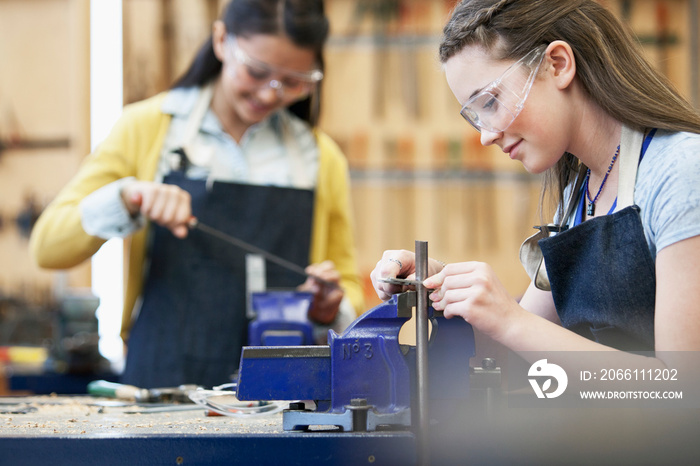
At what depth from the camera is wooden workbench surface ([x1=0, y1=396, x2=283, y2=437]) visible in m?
1.00

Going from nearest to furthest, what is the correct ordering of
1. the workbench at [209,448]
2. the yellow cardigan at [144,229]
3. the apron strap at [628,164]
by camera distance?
the workbench at [209,448]
the apron strap at [628,164]
the yellow cardigan at [144,229]

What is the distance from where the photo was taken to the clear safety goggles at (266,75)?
210 cm

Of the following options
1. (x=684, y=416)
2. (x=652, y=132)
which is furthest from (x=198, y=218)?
(x=684, y=416)

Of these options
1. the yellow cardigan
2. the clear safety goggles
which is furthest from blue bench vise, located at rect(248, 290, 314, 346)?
the clear safety goggles

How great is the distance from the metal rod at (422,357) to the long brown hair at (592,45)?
1.38 feet

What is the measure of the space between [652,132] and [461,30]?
0.35 m

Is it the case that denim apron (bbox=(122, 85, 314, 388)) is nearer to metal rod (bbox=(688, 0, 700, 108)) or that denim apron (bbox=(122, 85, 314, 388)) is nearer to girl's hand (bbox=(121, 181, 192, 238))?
girl's hand (bbox=(121, 181, 192, 238))

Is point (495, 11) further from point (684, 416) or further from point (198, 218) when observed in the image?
point (198, 218)

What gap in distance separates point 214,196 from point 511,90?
1207 mm

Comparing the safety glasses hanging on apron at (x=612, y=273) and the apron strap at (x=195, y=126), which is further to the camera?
the apron strap at (x=195, y=126)

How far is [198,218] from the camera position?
2186 mm

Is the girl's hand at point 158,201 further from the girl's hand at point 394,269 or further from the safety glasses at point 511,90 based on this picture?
the safety glasses at point 511,90

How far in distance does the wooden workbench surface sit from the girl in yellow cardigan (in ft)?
1.99

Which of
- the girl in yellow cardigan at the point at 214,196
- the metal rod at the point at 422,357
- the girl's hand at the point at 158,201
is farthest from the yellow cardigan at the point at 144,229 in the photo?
the metal rod at the point at 422,357
